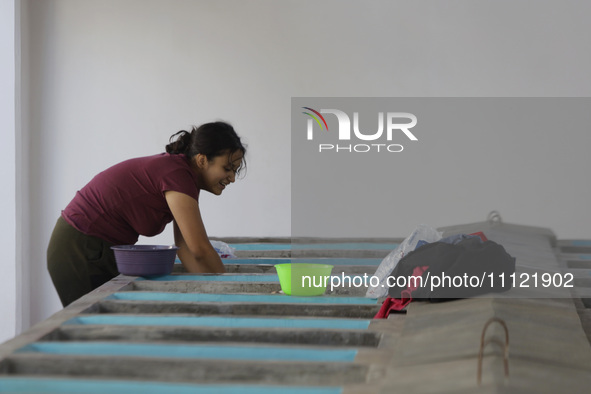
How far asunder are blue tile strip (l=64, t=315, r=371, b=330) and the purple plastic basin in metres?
0.57

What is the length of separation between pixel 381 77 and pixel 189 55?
129 cm

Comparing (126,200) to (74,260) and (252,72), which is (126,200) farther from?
(252,72)

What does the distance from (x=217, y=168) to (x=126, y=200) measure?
35 centimetres

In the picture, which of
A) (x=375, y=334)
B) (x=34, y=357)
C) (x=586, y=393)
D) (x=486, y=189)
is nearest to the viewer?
(x=586, y=393)

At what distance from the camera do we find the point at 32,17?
4.75 m

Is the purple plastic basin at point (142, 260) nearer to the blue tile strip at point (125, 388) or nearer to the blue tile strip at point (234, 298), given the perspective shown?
the blue tile strip at point (234, 298)

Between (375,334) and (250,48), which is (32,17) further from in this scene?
(375,334)

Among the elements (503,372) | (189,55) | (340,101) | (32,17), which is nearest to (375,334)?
(503,372)

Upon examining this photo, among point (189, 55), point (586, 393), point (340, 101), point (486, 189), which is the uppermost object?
point (189, 55)

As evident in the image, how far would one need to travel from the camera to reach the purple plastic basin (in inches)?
92.2

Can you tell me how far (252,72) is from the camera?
462cm

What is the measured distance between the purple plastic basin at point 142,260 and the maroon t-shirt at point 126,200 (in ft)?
0.56

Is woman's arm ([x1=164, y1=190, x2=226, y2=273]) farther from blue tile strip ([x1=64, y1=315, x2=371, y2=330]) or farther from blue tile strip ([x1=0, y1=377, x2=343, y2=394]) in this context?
blue tile strip ([x1=0, y1=377, x2=343, y2=394])

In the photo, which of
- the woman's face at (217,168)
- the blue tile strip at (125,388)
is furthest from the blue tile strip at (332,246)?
the blue tile strip at (125,388)
